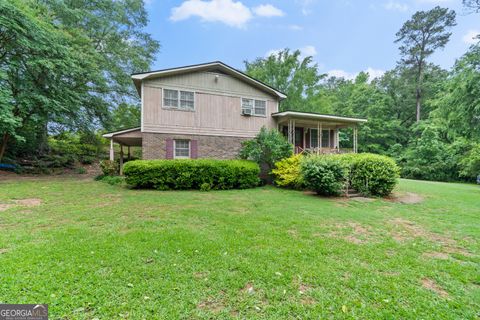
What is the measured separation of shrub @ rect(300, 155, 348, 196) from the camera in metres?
9.13

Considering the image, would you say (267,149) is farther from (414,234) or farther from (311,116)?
(414,234)

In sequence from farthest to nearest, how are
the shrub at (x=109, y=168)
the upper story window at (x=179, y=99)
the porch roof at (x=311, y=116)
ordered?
the shrub at (x=109, y=168) → the porch roof at (x=311, y=116) → the upper story window at (x=179, y=99)

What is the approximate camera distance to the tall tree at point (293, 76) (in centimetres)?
2430

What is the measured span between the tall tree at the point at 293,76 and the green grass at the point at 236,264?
792 inches

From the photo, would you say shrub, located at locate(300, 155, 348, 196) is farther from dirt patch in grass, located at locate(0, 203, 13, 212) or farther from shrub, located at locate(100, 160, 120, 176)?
shrub, located at locate(100, 160, 120, 176)

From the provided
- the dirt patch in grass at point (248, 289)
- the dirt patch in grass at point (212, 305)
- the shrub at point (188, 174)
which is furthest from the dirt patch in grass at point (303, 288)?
the shrub at point (188, 174)

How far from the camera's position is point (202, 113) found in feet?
40.6

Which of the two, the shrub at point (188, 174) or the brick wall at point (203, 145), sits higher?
the brick wall at point (203, 145)

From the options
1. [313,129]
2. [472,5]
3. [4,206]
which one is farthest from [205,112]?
[472,5]

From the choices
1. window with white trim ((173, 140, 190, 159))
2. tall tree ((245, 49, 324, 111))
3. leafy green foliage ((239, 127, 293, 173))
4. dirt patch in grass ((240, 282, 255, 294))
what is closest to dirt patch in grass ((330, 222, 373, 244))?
dirt patch in grass ((240, 282, 255, 294))

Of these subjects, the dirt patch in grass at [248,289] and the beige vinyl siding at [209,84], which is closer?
the dirt patch in grass at [248,289]

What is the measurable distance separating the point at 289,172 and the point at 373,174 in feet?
12.1

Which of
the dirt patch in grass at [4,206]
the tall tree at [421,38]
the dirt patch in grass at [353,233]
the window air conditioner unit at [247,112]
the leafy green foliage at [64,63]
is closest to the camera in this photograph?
the dirt patch in grass at [353,233]

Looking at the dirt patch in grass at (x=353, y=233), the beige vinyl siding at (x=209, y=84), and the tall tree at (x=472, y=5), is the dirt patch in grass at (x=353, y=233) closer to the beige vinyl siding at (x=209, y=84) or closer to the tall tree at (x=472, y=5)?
the beige vinyl siding at (x=209, y=84)
